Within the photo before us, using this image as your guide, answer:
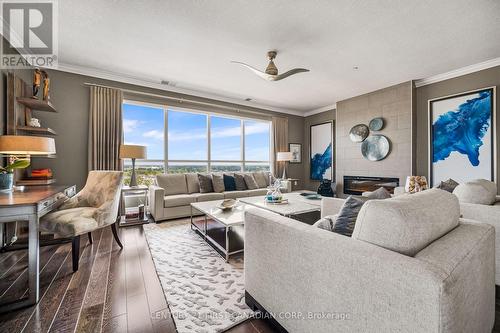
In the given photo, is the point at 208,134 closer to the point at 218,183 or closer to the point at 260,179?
the point at 218,183

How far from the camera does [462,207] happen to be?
1799 mm

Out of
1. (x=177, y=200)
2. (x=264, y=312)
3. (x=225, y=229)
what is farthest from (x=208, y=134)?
(x=264, y=312)

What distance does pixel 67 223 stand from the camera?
6.08 ft

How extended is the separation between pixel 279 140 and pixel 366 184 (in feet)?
8.22

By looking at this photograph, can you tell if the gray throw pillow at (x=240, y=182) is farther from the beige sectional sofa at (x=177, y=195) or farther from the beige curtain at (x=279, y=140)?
the beige curtain at (x=279, y=140)

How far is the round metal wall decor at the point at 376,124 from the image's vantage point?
4.38 metres

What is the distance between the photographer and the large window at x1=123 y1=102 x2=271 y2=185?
4305 millimetres

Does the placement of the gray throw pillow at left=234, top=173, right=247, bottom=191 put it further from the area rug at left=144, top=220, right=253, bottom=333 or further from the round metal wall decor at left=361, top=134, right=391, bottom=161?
the round metal wall decor at left=361, top=134, right=391, bottom=161

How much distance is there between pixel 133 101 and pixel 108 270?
326 centimetres

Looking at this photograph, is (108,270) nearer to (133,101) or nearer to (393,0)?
(133,101)

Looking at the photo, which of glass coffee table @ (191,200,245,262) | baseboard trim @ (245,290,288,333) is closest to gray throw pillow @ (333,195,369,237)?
baseboard trim @ (245,290,288,333)

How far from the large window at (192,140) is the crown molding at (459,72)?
348cm

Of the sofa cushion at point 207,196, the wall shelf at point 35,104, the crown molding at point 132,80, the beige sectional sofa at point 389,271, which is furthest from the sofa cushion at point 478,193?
the wall shelf at point 35,104

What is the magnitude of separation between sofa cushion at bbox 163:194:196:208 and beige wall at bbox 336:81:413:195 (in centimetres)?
371
